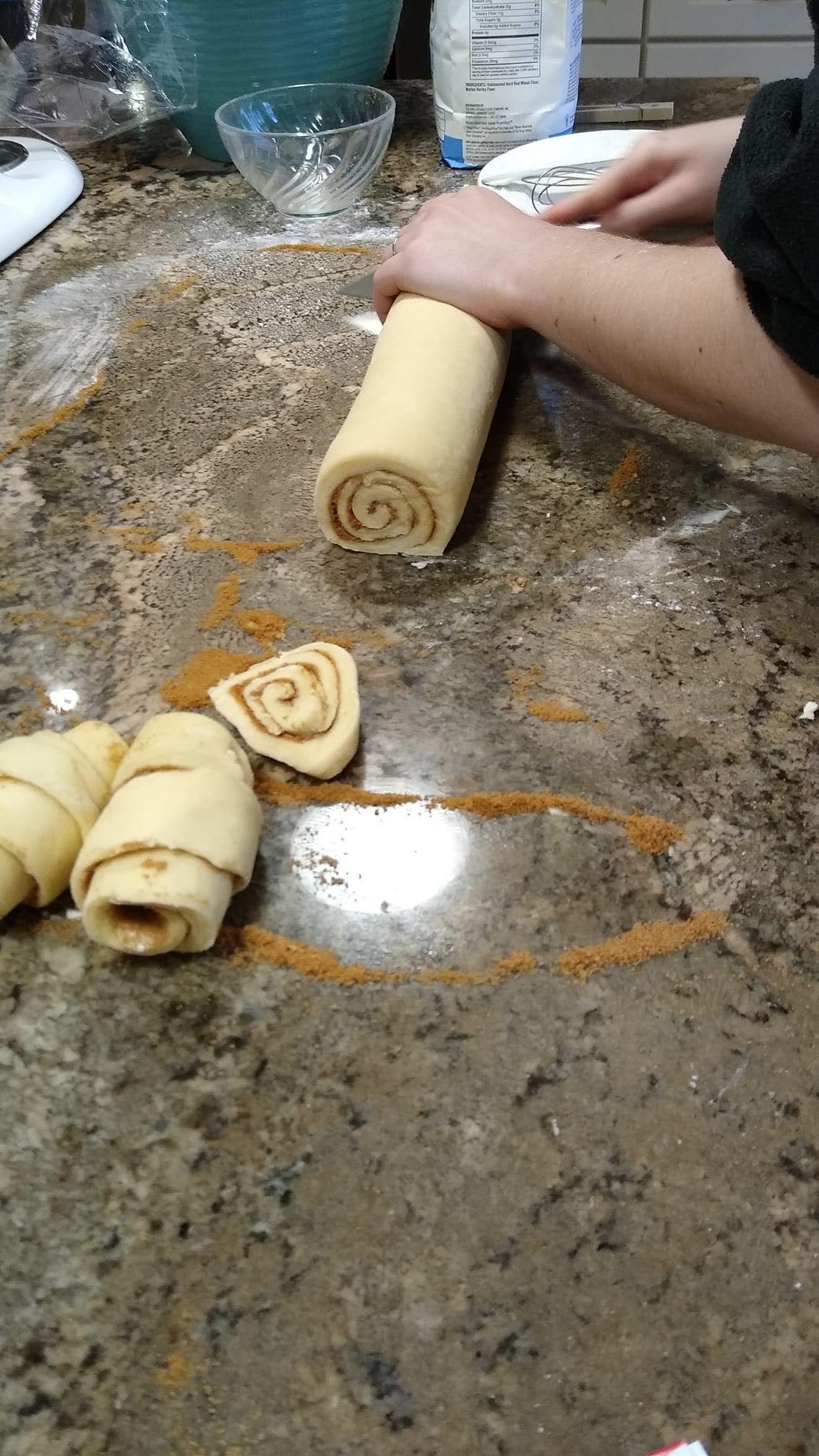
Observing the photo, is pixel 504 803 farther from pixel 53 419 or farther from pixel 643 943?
pixel 53 419

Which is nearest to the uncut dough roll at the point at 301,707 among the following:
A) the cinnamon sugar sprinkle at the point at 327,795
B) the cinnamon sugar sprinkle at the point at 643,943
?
the cinnamon sugar sprinkle at the point at 327,795

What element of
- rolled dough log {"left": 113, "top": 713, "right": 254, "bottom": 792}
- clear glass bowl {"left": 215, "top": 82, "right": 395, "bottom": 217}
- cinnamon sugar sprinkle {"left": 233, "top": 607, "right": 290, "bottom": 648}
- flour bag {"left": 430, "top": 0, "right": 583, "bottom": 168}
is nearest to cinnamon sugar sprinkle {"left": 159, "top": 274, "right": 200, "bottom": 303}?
clear glass bowl {"left": 215, "top": 82, "right": 395, "bottom": 217}

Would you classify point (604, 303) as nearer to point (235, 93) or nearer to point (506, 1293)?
point (506, 1293)

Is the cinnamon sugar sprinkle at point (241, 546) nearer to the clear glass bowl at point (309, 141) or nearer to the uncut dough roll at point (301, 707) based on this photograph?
the uncut dough roll at point (301, 707)

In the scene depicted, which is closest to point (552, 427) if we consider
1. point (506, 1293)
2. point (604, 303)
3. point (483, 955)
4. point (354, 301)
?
point (604, 303)

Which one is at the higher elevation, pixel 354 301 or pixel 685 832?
pixel 354 301

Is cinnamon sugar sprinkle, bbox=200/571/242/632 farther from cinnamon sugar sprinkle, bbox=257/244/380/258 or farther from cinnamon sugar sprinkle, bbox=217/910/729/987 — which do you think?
cinnamon sugar sprinkle, bbox=257/244/380/258
